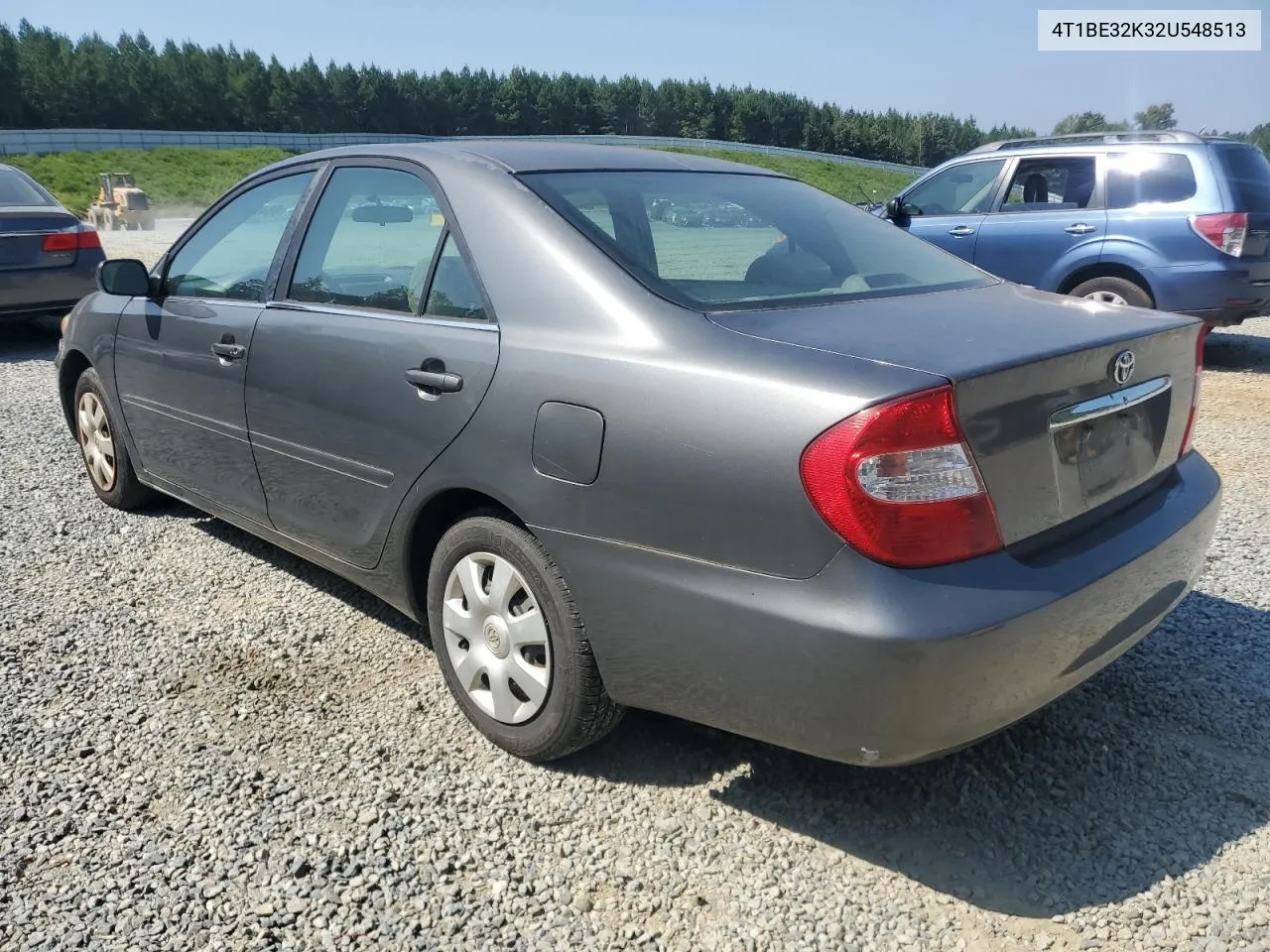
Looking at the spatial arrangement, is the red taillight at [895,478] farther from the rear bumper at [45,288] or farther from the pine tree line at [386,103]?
the pine tree line at [386,103]

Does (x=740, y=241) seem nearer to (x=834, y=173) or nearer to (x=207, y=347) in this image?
A: (x=207, y=347)

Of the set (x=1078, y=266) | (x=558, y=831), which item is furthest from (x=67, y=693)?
(x=1078, y=266)

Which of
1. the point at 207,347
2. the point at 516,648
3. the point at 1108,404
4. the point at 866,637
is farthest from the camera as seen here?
the point at 207,347

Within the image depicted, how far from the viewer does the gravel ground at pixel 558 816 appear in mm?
2176

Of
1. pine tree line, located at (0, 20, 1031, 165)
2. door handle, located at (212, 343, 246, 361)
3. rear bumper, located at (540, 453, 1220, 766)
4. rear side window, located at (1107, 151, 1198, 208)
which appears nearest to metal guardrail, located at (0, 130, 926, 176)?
pine tree line, located at (0, 20, 1031, 165)

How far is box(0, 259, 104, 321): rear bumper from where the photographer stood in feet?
27.8

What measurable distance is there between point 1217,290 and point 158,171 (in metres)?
44.1

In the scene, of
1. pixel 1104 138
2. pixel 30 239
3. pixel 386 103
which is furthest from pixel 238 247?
pixel 386 103

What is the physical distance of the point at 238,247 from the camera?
3.81 m

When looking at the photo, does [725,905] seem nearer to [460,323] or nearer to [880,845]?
[880,845]

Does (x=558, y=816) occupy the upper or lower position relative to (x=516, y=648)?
lower

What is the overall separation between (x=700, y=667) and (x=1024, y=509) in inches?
30.6

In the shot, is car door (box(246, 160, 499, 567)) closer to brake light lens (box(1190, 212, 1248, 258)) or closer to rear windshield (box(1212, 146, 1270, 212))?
brake light lens (box(1190, 212, 1248, 258))

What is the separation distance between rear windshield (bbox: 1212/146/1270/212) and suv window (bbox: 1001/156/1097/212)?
37.0 inches
